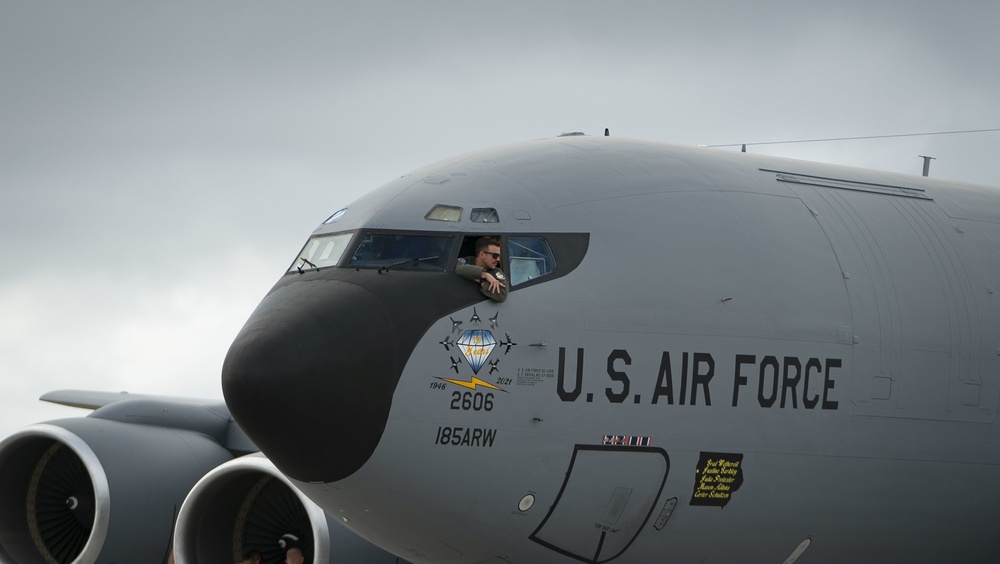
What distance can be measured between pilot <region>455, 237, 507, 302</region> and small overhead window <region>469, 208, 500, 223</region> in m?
0.17

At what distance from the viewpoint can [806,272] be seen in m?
11.3

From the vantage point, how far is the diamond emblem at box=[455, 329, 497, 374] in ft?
31.6

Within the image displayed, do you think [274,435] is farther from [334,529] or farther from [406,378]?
[334,529]

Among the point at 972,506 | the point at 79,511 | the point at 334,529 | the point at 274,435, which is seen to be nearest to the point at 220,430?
the point at 79,511

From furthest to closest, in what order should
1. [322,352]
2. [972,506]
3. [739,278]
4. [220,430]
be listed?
1. [220,430]
2. [972,506]
3. [739,278]
4. [322,352]

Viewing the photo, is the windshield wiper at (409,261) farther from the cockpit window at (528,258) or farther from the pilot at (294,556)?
the pilot at (294,556)

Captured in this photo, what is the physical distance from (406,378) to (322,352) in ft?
2.13

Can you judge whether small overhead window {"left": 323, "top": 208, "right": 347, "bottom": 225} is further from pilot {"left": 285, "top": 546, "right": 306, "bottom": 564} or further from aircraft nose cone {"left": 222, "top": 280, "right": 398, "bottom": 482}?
pilot {"left": 285, "top": 546, "right": 306, "bottom": 564}

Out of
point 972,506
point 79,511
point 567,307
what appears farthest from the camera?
point 79,511

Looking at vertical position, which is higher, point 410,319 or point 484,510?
point 410,319

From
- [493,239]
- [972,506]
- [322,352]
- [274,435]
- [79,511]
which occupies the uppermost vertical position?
[493,239]

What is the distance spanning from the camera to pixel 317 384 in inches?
363

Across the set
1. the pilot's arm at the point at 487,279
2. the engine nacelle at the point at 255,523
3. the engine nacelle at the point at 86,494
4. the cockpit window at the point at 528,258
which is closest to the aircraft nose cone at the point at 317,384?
the pilot's arm at the point at 487,279

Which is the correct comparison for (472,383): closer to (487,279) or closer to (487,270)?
(487,279)
